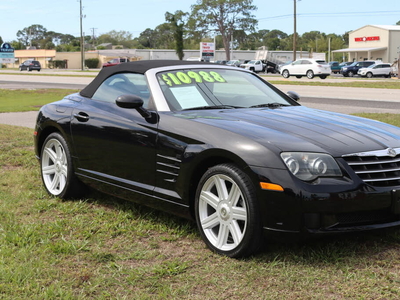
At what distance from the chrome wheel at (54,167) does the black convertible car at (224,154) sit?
0.06ft

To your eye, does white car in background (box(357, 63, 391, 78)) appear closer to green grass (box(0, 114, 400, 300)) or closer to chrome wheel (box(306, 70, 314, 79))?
chrome wheel (box(306, 70, 314, 79))

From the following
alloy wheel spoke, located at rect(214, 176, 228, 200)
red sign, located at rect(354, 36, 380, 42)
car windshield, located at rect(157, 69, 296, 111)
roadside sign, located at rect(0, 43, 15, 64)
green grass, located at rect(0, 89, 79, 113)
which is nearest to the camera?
alloy wheel spoke, located at rect(214, 176, 228, 200)

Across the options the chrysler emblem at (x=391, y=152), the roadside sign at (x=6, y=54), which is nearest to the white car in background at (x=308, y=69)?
the roadside sign at (x=6, y=54)

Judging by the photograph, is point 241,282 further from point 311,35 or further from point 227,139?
point 311,35

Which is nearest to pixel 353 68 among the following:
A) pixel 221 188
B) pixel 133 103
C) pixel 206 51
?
pixel 206 51

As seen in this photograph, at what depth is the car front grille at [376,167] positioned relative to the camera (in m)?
3.65

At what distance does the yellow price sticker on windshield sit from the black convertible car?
15 mm

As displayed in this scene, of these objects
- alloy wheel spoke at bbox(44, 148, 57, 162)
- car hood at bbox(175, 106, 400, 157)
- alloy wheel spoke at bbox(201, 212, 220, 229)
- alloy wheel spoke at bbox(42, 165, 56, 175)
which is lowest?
alloy wheel spoke at bbox(201, 212, 220, 229)

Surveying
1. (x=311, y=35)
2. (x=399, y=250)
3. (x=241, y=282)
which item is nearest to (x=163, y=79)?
(x=241, y=282)

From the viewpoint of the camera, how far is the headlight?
3.58m

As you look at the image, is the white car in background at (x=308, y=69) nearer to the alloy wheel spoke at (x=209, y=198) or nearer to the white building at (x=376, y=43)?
the alloy wheel spoke at (x=209, y=198)

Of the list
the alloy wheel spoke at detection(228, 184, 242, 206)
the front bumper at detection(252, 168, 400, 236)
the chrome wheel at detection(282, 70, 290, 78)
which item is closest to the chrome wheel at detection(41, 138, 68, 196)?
the alloy wheel spoke at detection(228, 184, 242, 206)

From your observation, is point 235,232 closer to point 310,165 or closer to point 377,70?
point 310,165

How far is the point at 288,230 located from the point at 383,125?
1.57m
